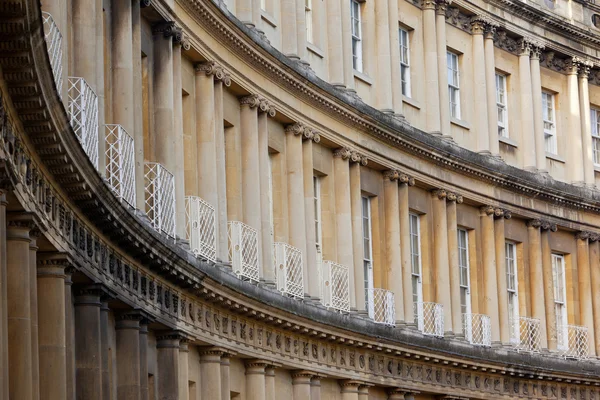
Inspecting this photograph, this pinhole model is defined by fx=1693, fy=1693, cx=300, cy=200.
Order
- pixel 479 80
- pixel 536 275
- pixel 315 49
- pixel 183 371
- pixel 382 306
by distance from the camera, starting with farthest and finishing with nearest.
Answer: pixel 536 275 → pixel 479 80 → pixel 382 306 → pixel 315 49 → pixel 183 371

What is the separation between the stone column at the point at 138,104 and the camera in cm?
2861

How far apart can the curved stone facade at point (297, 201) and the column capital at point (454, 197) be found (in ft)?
0.35

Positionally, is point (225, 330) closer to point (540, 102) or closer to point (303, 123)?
point (303, 123)

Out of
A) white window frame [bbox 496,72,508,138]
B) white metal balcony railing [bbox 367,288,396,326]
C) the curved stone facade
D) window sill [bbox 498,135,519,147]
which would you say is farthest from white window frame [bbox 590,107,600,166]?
white metal balcony railing [bbox 367,288,396,326]

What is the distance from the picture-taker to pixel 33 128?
21281 millimetres

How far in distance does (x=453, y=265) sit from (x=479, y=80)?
5840mm

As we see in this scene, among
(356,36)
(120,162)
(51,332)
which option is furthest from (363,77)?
(51,332)

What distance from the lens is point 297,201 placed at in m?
38.0

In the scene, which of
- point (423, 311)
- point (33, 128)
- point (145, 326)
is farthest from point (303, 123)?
point (33, 128)

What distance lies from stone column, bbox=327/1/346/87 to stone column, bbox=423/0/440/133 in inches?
218

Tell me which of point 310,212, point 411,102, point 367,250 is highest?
point 411,102

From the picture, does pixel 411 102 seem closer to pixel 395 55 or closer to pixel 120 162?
pixel 395 55

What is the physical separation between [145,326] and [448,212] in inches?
739

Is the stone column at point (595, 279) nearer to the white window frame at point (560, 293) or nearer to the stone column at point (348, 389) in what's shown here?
the white window frame at point (560, 293)
